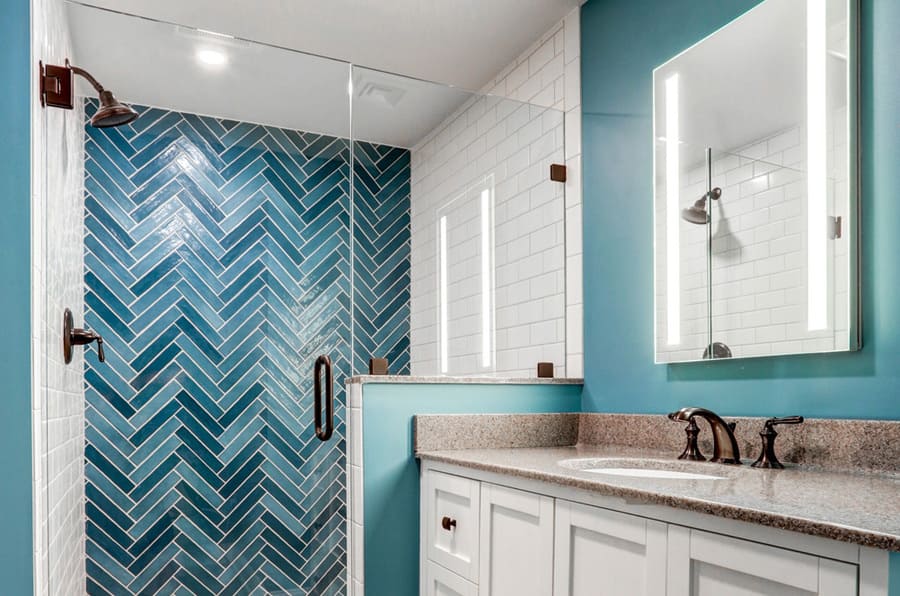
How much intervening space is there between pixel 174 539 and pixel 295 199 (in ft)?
4.27

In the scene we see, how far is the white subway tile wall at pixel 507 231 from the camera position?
8.21 feet

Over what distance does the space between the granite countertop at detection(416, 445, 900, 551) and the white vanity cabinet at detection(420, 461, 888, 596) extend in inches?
1.3

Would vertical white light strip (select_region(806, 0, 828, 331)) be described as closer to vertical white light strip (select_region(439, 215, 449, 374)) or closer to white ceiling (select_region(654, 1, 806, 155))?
white ceiling (select_region(654, 1, 806, 155))

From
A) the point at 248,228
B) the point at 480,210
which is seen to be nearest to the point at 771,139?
the point at 480,210

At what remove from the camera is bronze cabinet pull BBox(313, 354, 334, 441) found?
7.82 feet

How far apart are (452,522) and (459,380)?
0.51 m

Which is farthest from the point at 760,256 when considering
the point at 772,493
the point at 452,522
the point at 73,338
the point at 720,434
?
the point at 73,338

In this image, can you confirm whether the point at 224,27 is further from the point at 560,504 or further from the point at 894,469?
the point at 894,469

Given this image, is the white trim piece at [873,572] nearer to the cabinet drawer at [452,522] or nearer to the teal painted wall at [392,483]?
the cabinet drawer at [452,522]

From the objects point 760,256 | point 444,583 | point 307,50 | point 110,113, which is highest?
point 307,50

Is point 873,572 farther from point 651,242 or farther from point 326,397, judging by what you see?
point 326,397

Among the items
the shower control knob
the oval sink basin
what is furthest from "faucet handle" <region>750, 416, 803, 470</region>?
the shower control knob

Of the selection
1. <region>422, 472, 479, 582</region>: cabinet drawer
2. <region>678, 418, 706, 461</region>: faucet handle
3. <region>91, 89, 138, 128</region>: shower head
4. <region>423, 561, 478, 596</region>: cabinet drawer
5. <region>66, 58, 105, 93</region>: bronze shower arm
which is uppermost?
<region>66, 58, 105, 93</region>: bronze shower arm

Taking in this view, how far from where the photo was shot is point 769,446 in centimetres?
172
